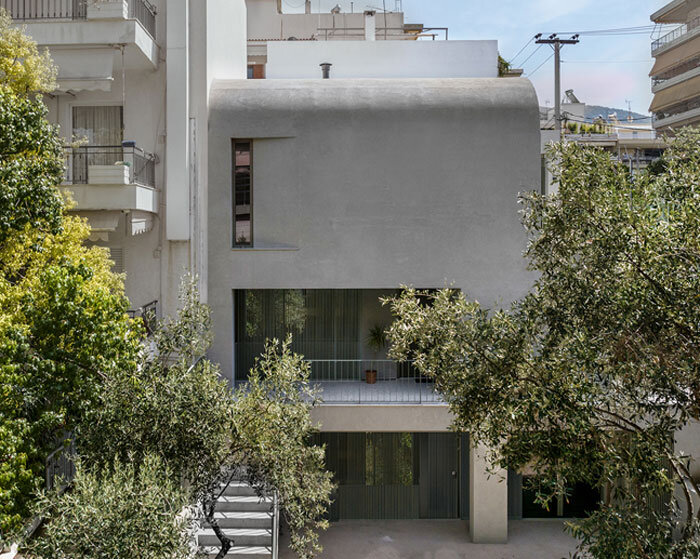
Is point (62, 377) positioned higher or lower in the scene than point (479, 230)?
lower

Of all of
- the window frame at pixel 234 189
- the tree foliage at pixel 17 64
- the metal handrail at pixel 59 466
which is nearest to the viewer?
the metal handrail at pixel 59 466

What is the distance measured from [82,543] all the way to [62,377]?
3.25m

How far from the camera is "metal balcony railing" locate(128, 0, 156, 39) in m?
14.5

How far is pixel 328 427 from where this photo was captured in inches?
604

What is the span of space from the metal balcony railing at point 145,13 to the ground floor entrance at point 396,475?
1080 centimetres

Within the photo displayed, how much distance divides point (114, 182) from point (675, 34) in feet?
223

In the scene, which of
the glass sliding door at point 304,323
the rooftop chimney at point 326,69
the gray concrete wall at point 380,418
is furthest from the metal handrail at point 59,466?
the rooftop chimney at point 326,69

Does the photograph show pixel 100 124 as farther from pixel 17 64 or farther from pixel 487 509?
pixel 487 509

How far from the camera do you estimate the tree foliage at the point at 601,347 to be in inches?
285

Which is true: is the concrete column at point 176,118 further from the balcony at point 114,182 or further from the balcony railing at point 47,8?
the balcony railing at point 47,8

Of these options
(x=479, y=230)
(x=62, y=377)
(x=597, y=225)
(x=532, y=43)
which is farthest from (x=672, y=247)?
(x=532, y=43)

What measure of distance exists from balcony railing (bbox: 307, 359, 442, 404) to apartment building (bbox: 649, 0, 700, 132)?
Result: 5196 centimetres

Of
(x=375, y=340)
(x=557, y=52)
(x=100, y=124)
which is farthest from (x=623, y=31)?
(x=100, y=124)

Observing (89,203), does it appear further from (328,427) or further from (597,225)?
(597,225)
